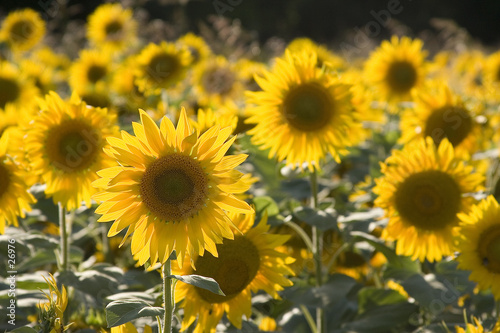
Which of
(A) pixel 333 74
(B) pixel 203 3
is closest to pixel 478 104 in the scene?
(A) pixel 333 74

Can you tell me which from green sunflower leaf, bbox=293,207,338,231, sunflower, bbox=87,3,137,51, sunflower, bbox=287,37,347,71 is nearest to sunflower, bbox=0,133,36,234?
green sunflower leaf, bbox=293,207,338,231

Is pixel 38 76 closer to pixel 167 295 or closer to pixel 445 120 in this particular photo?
pixel 445 120

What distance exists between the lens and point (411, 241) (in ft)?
8.37

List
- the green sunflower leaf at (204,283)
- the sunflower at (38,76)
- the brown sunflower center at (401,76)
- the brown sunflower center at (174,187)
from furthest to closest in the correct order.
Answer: the sunflower at (38,76) < the brown sunflower center at (401,76) < the brown sunflower center at (174,187) < the green sunflower leaf at (204,283)

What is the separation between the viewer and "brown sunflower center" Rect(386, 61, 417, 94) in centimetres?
440

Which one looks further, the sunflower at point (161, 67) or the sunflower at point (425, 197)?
the sunflower at point (161, 67)

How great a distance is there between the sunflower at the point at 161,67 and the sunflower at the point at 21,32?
7.43 ft

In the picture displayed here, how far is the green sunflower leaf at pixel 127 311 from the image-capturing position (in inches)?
62.1

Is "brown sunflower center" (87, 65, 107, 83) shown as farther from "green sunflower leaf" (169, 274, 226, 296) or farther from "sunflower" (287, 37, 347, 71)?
"green sunflower leaf" (169, 274, 226, 296)

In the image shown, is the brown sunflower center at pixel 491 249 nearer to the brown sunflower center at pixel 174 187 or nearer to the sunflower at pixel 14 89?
the brown sunflower center at pixel 174 187

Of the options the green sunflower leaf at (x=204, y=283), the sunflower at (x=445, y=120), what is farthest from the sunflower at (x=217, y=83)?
the green sunflower leaf at (x=204, y=283)

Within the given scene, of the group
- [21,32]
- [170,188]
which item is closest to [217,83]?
[21,32]

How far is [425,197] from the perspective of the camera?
97.7 inches

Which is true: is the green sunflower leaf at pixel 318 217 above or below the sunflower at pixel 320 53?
below
